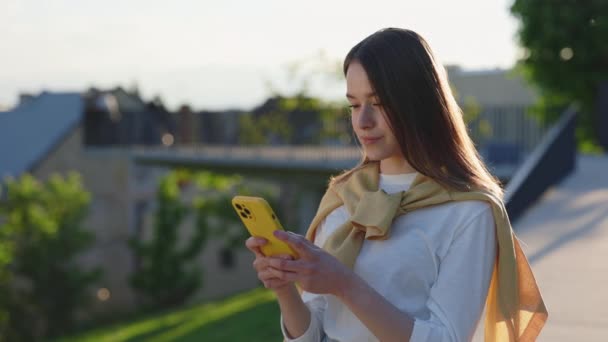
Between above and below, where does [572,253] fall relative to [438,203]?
below

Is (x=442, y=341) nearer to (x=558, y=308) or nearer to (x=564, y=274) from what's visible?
(x=558, y=308)

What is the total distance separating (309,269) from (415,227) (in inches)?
15.3

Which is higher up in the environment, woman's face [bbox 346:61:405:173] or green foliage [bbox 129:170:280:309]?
woman's face [bbox 346:61:405:173]

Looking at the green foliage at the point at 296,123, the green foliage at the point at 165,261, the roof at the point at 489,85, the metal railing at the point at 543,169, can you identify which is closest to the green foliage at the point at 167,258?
Answer: the green foliage at the point at 165,261

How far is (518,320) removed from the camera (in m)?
2.55

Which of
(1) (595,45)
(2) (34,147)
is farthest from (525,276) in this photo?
(2) (34,147)

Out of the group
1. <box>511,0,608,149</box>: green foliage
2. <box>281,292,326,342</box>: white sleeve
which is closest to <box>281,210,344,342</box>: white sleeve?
<box>281,292,326,342</box>: white sleeve

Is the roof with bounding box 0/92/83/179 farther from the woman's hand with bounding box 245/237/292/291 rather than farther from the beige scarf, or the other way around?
the woman's hand with bounding box 245/237/292/291

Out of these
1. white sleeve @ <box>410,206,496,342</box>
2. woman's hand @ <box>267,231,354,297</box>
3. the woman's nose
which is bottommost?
white sleeve @ <box>410,206,496,342</box>

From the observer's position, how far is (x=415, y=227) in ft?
7.80

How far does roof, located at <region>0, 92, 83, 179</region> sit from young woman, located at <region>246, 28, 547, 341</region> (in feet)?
103

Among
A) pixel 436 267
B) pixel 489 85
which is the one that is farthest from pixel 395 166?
pixel 489 85

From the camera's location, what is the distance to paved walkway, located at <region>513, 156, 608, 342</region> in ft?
20.6

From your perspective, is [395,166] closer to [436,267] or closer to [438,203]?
[438,203]
